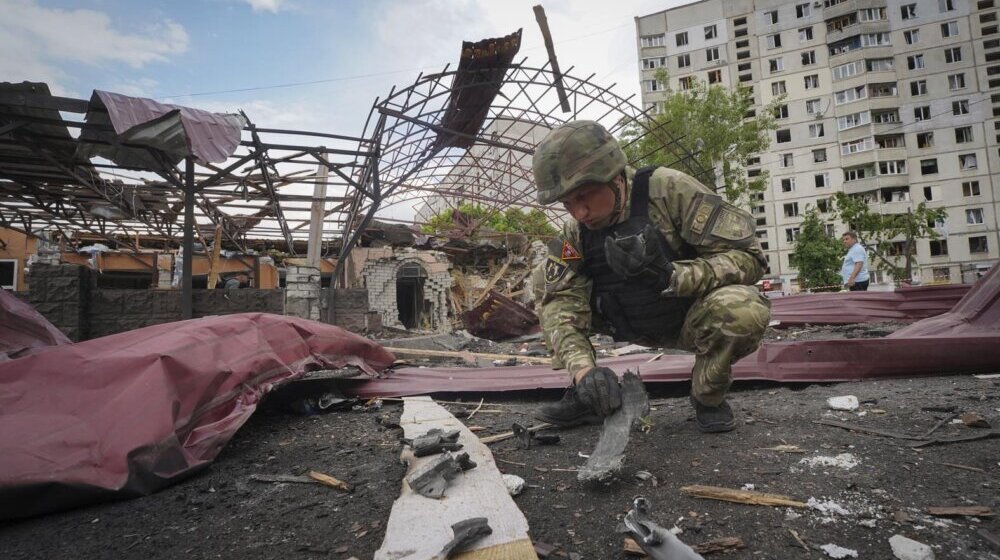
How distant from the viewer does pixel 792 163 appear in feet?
111

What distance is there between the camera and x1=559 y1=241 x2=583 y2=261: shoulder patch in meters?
2.21

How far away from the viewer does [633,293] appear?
2119mm

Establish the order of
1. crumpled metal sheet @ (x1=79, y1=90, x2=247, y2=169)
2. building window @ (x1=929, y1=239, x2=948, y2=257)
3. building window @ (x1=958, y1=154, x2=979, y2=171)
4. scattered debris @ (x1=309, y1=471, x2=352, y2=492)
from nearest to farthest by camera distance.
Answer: scattered debris @ (x1=309, y1=471, x2=352, y2=492)
crumpled metal sheet @ (x1=79, y1=90, x2=247, y2=169)
building window @ (x1=958, y1=154, x2=979, y2=171)
building window @ (x1=929, y1=239, x2=948, y2=257)

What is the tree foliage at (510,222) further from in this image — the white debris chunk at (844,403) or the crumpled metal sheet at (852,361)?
the white debris chunk at (844,403)

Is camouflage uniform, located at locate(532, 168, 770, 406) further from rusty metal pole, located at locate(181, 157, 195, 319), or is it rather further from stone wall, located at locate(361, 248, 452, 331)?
stone wall, located at locate(361, 248, 452, 331)

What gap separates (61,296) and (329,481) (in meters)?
5.96

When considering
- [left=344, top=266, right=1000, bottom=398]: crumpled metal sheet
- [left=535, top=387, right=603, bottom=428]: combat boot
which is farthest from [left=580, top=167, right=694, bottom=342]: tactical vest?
[left=344, top=266, right=1000, bottom=398]: crumpled metal sheet

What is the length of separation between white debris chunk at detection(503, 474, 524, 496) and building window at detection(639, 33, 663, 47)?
4282 centimetres

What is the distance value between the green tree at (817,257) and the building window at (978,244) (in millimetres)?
17530

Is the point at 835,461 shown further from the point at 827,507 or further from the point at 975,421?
the point at 975,421

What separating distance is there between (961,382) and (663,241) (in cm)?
202

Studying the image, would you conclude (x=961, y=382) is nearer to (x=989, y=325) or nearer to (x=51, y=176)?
(x=989, y=325)

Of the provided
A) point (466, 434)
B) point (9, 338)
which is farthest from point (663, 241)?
point (9, 338)

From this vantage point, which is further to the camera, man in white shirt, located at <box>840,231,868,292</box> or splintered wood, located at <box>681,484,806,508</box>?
man in white shirt, located at <box>840,231,868,292</box>
